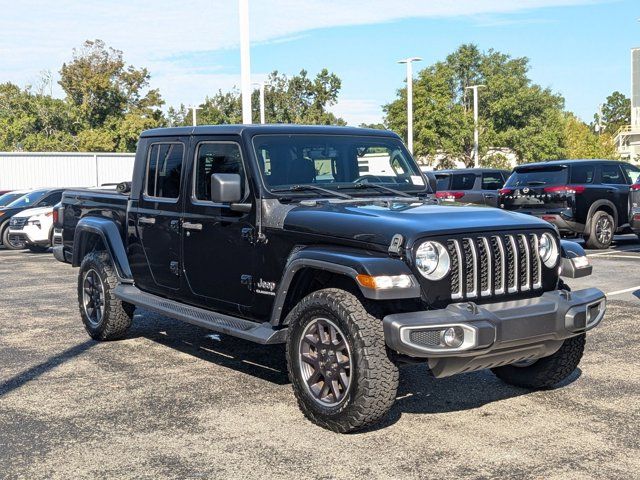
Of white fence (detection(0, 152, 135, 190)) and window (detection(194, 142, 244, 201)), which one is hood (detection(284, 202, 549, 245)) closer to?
window (detection(194, 142, 244, 201))

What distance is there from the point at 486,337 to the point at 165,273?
3168mm

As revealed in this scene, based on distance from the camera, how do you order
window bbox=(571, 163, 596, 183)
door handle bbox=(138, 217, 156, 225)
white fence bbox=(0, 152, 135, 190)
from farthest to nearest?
1. white fence bbox=(0, 152, 135, 190)
2. window bbox=(571, 163, 596, 183)
3. door handle bbox=(138, 217, 156, 225)

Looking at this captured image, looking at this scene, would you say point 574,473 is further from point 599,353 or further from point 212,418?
point 599,353

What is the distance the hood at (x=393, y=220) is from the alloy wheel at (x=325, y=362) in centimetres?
60

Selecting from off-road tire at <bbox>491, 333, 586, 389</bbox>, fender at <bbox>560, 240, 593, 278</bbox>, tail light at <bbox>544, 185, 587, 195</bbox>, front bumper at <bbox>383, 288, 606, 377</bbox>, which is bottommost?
off-road tire at <bbox>491, 333, 586, 389</bbox>

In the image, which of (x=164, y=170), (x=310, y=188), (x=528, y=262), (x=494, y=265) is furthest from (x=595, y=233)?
(x=494, y=265)

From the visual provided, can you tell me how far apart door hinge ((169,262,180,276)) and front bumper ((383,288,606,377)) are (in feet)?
8.30

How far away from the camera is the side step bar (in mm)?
5688

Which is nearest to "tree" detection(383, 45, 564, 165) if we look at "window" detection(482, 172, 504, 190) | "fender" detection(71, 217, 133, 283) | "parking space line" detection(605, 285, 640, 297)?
"window" detection(482, 172, 504, 190)

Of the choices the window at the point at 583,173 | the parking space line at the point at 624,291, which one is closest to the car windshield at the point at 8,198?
the window at the point at 583,173

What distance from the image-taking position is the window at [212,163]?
6383 millimetres

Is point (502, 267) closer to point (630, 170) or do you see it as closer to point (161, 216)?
point (161, 216)

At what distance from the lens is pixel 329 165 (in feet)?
21.3

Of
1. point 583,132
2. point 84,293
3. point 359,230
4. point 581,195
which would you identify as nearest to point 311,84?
point 583,132
